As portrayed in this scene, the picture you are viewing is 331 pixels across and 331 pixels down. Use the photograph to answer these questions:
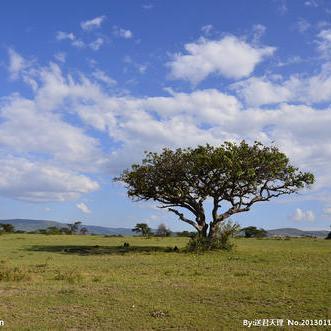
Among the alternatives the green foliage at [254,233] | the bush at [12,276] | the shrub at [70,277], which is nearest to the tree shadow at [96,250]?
the shrub at [70,277]

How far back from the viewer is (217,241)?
36.1 m

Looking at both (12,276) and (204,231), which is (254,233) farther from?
(12,276)

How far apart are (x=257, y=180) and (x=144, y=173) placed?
8587 mm

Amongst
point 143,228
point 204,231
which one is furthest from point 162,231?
point 204,231

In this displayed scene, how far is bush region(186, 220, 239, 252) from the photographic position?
115 ft

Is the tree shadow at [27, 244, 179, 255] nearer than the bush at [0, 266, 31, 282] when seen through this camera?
No

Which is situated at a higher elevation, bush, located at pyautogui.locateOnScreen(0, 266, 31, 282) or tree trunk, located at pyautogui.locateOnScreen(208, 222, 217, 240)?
tree trunk, located at pyautogui.locateOnScreen(208, 222, 217, 240)

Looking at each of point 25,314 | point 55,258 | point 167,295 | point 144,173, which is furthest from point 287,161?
point 25,314

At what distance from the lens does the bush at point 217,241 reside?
1385 inches

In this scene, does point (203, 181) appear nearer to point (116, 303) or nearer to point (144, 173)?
point (144, 173)

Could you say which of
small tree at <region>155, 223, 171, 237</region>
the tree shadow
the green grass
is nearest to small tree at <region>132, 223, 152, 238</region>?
small tree at <region>155, 223, 171, 237</region>

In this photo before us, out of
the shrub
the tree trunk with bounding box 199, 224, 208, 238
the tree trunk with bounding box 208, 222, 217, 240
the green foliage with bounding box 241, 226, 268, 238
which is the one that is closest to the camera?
the shrub

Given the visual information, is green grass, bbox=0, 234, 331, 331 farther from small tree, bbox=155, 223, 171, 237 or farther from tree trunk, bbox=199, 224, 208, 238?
small tree, bbox=155, 223, 171, 237

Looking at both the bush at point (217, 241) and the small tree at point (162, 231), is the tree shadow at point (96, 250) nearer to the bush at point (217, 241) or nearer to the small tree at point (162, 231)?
the bush at point (217, 241)
